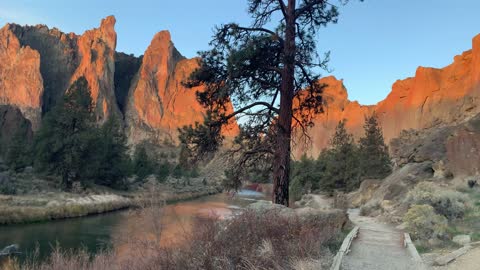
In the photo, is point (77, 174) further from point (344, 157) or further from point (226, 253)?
point (226, 253)

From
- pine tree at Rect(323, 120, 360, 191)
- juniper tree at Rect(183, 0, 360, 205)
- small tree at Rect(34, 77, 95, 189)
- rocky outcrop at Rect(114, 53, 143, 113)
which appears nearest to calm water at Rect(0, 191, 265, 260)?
juniper tree at Rect(183, 0, 360, 205)

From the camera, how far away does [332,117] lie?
165 m

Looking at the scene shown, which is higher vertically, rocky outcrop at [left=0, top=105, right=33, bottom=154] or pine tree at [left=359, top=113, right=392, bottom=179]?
rocky outcrop at [left=0, top=105, right=33, bottom=154]

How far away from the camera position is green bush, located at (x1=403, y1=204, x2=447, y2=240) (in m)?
10.6

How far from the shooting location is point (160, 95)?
644ft

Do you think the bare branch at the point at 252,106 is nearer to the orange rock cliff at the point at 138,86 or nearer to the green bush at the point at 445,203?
the green bush at the point at 445,203

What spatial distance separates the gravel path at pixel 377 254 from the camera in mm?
7305

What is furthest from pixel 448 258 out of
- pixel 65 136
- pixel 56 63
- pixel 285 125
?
pixel 56 63

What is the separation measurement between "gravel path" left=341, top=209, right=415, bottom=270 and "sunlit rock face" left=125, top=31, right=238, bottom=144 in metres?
172

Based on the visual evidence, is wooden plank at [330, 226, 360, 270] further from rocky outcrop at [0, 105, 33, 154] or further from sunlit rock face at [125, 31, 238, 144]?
sunlit rock face at [125, 31, 238, 144]

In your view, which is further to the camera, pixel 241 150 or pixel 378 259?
pixel 241 150

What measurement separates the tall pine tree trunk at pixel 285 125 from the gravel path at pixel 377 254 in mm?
2237

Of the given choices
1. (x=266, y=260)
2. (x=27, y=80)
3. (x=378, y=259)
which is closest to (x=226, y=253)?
(x=266, y=260)

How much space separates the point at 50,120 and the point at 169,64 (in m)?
155
